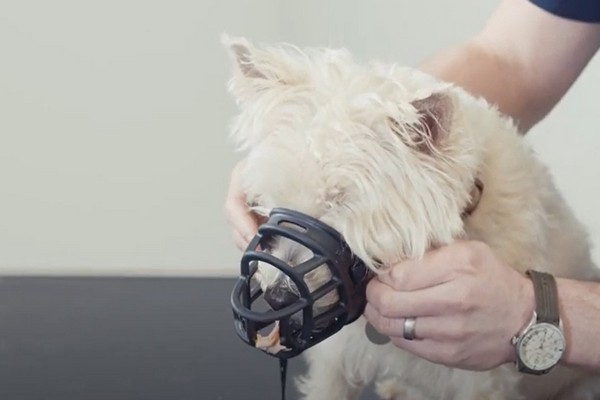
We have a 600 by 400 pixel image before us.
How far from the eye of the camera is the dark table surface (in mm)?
1140

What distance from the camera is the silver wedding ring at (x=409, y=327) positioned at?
0.80m

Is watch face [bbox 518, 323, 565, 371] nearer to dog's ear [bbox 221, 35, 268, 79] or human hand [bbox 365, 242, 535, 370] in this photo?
human hand [bbox 365, 242, 535, 370]

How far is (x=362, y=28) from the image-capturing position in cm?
195

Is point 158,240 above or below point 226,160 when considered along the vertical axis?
below

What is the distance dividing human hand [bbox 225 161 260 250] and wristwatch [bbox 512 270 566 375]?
27 cm

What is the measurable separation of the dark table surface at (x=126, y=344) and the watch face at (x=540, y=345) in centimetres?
40

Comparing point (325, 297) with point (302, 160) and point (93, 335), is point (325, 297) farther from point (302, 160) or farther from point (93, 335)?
point (93, 335)

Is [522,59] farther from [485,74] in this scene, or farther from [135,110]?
[135,110]

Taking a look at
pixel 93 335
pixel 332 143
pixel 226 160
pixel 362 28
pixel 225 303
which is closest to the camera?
pixel 332 143

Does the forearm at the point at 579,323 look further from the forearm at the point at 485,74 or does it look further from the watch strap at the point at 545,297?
the forearm at the point at 485,74

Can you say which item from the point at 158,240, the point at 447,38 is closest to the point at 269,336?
the point at 447,38

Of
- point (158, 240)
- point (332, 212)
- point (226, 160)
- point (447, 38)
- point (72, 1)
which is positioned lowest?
point (158, 240)

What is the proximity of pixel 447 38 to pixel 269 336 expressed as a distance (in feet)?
3.30

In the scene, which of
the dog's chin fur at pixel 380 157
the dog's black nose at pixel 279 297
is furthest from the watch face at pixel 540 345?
the dog's black nose at pixel 279 297
